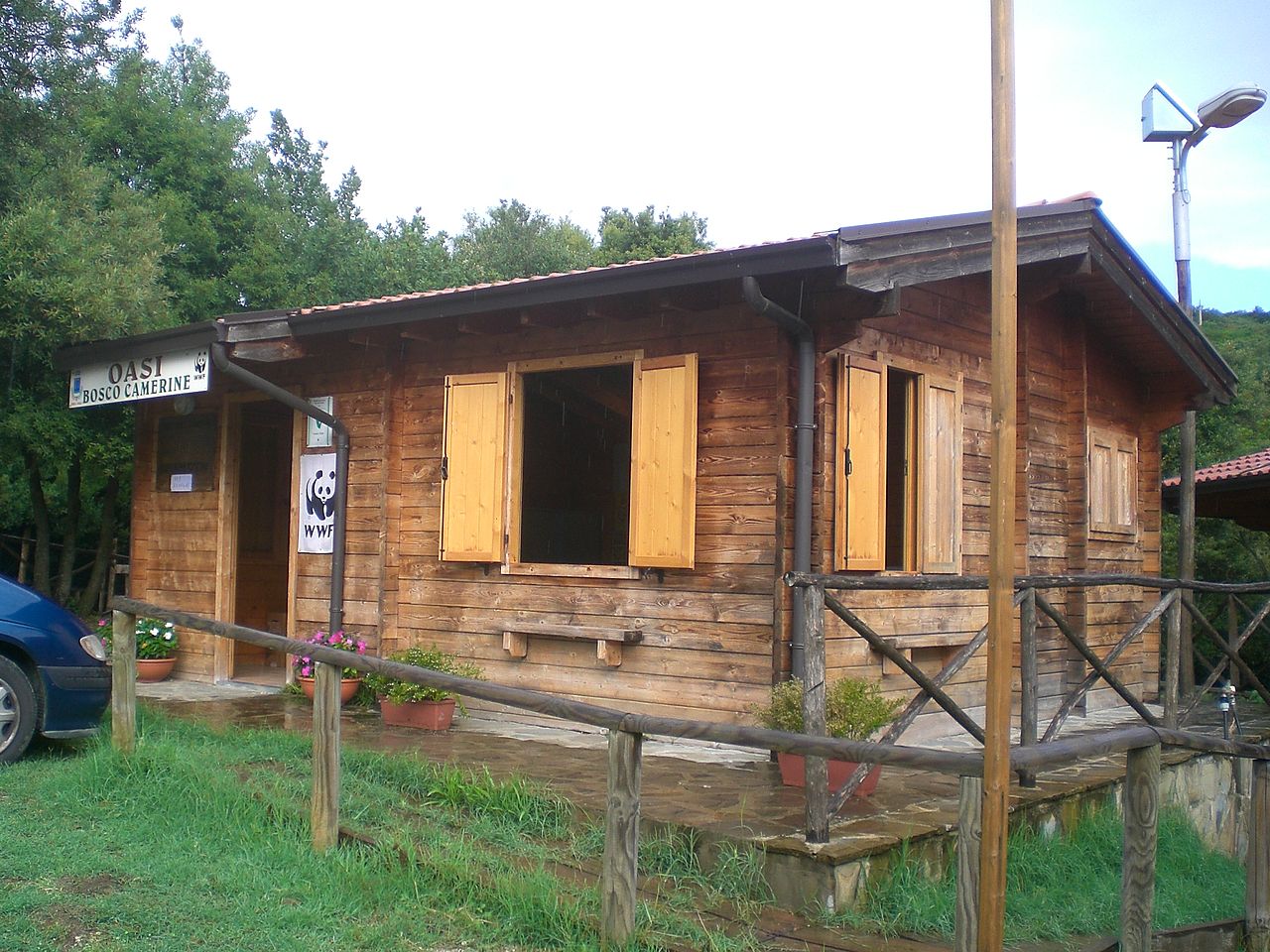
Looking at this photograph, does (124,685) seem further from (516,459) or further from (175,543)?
(175,543)

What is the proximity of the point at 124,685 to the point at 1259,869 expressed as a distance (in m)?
5.82

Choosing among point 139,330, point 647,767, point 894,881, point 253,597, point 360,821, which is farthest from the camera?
point 253,597

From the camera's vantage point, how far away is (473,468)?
8.52 metres

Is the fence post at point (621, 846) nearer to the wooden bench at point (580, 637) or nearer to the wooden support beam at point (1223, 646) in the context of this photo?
the wooden bench at point (580, 637)

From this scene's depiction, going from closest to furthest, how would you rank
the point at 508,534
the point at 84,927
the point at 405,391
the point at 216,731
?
the point at 84,927, the point at 216,731, the point at 508,534, the point at 405,391

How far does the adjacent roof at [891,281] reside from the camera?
6449 mm

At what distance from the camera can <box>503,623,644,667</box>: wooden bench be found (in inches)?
304

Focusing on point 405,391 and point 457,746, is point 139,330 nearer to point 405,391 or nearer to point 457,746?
point 405,391

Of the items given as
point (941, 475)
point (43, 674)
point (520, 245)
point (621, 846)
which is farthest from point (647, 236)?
point (621, 846)

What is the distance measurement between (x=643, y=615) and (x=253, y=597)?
21.2 ft

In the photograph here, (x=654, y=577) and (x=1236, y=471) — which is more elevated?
(x=1236, y=471)

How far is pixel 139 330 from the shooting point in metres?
11.4

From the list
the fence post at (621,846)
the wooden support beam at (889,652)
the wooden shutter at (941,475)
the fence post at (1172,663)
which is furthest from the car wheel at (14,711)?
the fence post at (1172,663)

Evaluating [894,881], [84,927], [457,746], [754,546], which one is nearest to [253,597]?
[457,746]
